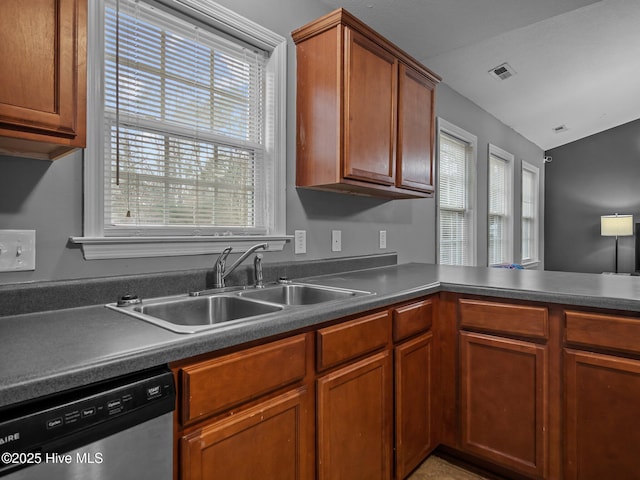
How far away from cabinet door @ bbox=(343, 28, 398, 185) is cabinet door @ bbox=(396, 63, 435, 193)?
0.08 m

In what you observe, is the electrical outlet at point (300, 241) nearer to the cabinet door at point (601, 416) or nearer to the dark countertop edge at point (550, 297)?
the dark countertop edge at point (550, 297)

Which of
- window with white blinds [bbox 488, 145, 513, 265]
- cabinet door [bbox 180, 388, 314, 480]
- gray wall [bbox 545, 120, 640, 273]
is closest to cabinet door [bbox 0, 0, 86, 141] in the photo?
cabinet door [bbox 180, 388, 314, 480]

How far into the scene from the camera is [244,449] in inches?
42.8

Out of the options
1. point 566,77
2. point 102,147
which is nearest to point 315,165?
point 102,147

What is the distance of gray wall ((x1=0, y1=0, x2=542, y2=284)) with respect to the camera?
4.18ft

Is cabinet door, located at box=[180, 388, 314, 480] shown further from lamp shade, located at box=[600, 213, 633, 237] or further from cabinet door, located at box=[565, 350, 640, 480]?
lamp shade, located at box=[600, 213, 633, 237]

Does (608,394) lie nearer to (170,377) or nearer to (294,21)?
(170,377)

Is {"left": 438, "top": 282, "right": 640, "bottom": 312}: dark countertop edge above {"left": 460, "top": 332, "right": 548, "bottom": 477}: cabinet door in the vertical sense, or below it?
above

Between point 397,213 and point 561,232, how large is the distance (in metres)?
4.72

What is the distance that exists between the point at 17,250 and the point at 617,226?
6.86m

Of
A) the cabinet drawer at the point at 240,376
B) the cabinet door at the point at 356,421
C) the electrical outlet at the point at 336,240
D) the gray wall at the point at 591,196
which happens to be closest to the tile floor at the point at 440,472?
the cabinet door at the point at 356,421

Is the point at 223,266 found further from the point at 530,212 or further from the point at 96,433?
the point at 530,212

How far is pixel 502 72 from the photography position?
3.57 m

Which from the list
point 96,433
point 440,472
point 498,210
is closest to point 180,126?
point 96,433
